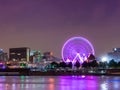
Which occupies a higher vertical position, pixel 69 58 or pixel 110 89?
pixel 69 58

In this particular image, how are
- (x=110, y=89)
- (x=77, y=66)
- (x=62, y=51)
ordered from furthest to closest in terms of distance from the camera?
(x=77, y=66) < (x=62, y=51) < (x=110, y=89)

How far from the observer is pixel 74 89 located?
157ft

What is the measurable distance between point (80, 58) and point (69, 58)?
13.7 feet

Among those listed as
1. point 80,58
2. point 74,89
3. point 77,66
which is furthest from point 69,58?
point 74,89

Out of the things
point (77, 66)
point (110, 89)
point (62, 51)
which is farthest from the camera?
point (77, 66)

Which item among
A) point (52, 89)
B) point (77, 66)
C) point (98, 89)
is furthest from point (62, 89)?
point (77, 66)

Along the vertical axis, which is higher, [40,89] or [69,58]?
[69,58]

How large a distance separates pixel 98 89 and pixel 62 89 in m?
4.27

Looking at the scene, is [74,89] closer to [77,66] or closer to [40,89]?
[40,89]

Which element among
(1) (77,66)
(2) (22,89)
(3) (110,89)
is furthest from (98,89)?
(1) (77,66)

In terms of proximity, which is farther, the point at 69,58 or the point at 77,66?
the point at 77,66

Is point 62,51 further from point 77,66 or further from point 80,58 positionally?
point 77,66

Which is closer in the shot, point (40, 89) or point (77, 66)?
point (40, 89)

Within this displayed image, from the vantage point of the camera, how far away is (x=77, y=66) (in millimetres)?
198375
